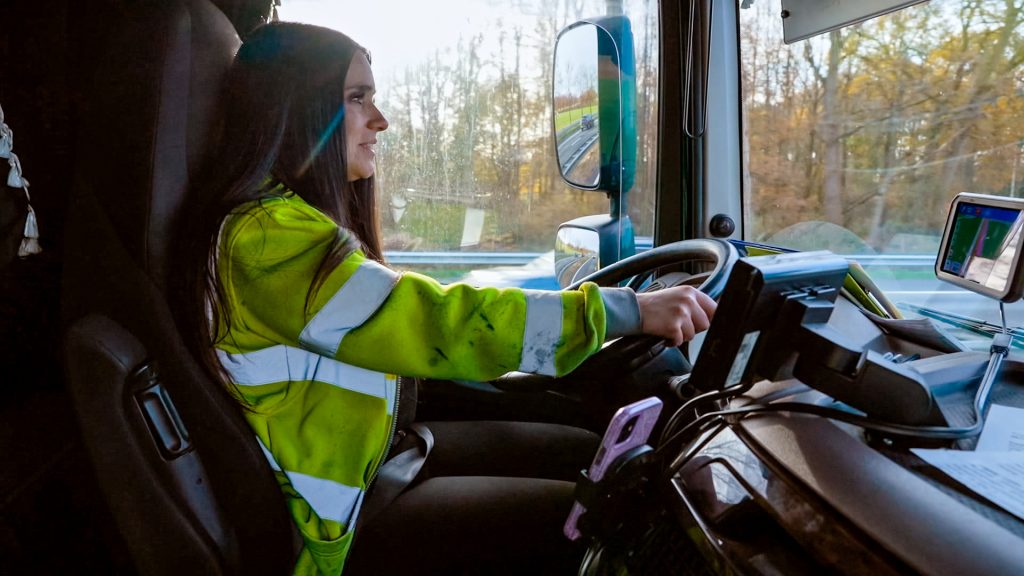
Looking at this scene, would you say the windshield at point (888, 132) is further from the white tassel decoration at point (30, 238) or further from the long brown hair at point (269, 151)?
the white tassel decoration at point (30, 238)

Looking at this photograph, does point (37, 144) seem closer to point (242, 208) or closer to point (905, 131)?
point (242, 208)

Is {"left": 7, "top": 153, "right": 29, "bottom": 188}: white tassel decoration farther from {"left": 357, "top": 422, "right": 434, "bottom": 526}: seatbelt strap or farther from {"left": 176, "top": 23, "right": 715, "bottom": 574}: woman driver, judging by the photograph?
{"left": 357, "top": 422, "right": 434, "bottom": 526}: seatbelt strap

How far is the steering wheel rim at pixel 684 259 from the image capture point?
133 centimetres

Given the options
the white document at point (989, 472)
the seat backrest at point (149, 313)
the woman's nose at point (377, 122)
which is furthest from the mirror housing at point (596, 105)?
the white document at point (989, 472)

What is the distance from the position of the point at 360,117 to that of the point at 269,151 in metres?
0.20

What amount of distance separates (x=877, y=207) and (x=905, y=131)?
18cm

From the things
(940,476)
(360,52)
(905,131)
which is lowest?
(940,476)

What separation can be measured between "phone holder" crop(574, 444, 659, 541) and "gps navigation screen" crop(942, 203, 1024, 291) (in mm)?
628

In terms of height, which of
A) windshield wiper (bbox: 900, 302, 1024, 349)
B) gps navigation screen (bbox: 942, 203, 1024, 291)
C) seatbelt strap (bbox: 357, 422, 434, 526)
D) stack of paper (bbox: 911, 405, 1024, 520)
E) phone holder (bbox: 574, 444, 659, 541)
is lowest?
seatbelt strap (bbox: 357, 422, 434, 526)

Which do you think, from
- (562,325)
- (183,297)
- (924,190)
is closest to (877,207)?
(924,190)

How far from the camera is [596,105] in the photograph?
6.38ft

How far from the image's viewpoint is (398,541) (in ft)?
3.98

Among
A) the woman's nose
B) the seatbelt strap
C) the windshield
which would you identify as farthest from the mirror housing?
the seatbelt strap

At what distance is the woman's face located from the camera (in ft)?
4.00
